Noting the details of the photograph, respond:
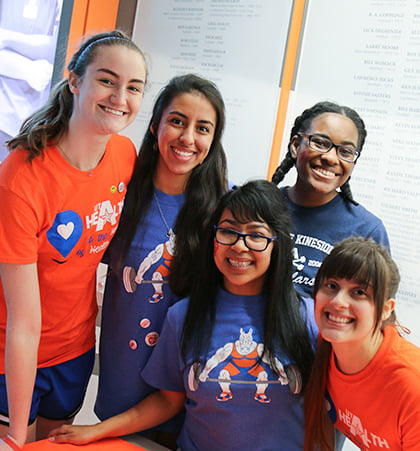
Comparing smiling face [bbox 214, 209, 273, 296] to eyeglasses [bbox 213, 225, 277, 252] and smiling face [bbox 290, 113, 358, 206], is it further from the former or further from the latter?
smiling face [bbox 290, 113, 358, 206]

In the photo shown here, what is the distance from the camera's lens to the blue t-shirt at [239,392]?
1.50m

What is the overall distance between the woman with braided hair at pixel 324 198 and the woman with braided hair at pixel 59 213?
24.5 inches

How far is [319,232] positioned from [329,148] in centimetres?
29

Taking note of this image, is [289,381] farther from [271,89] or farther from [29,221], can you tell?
[271,89]

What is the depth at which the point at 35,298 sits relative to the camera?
4.99 feet

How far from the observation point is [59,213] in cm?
154

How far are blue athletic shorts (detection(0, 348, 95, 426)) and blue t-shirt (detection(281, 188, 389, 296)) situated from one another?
0.81m

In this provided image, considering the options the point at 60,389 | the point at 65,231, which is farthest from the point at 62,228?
the point at 60,389

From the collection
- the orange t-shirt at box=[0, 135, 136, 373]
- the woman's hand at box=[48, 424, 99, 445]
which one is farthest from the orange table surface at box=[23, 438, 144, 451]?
the orange t-shirt at box=[0, 135, 136, 373]

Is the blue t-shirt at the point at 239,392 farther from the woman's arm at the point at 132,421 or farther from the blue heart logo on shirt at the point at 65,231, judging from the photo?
the blue heart logo on shirt at the point at 65,231

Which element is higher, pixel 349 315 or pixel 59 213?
pixel 59 213

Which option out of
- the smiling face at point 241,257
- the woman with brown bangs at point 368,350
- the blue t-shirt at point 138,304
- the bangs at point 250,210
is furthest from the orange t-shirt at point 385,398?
the blue t-shirt at point 138,304

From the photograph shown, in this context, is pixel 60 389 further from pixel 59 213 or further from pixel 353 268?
pixel 353 268

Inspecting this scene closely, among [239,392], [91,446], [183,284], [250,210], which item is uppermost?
[250,210]
